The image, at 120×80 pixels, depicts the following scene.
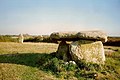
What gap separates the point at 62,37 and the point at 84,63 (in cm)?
265

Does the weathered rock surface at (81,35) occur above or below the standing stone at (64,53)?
above

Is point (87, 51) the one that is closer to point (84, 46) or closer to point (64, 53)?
point (84, 46)

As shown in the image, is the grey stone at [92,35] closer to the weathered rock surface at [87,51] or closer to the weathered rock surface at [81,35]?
the weathered rock surface at [81,35]

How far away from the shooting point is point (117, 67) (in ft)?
49.6

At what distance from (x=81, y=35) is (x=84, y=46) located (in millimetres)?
836

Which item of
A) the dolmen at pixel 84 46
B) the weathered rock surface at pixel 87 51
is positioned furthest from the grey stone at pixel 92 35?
the weathered rock surface at pixel 87 51

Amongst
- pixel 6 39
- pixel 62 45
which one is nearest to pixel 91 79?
pixel 62 45

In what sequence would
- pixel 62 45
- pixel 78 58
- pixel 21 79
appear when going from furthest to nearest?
pixel 62 45, pixel 78 58, pixel 21 79

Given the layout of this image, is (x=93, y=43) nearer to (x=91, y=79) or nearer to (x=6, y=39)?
(x=91, y=79)

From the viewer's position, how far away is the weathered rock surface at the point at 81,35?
15.7 meters

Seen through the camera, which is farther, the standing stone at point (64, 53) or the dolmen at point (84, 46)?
the standing stone at point (64, 53)

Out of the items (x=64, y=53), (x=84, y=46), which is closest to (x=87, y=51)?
(x=84, y=46)

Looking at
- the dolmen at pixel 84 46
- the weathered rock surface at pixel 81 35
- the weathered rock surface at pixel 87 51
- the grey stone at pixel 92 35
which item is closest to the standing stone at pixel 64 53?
the dolmen at pixel 84 46

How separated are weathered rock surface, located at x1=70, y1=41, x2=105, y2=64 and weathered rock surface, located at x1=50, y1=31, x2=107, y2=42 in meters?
0.47
